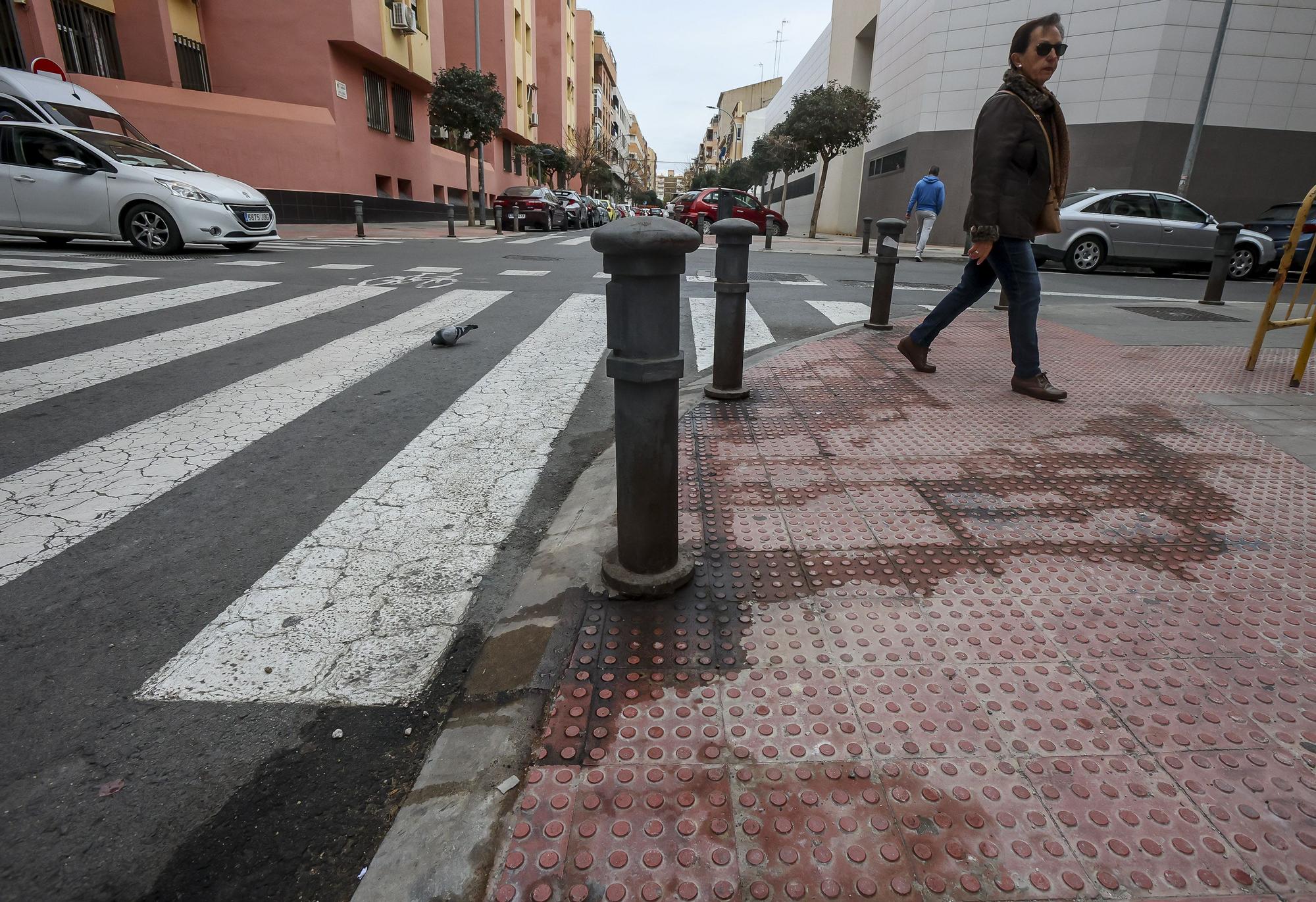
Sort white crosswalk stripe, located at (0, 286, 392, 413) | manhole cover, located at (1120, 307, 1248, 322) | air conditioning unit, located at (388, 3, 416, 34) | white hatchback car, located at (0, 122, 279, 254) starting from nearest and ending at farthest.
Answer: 1. white crosswalk stripe, located at (0, 286, 392, 413)
2. manhole cover, located at (1120, 307, 1248, 322)
3. white hatchback car, located at (0, 122, 279, 254)
4. air conditioning unit, located at (388, 3, 416, 34)

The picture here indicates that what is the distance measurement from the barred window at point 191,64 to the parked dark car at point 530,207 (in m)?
9.17

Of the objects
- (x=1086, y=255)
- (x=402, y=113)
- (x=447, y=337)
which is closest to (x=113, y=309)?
(x=447, y=337)

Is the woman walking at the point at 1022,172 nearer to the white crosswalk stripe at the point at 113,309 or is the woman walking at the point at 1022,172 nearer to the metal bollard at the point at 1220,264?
the metal bollard at the point at 1220,264

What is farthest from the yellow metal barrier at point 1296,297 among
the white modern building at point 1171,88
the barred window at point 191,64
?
the barred window at point 191,64

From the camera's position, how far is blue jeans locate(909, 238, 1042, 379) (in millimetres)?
4195

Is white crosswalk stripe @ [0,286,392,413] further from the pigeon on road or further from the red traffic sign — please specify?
the red traffic sign

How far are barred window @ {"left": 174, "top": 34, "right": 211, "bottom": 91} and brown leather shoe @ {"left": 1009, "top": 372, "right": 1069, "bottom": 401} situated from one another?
2269 centimetres

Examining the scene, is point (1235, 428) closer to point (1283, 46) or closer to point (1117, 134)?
point (1117, 134)

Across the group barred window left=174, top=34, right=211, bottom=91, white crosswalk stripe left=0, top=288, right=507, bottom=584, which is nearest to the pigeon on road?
white crosswalk stripe left=0, top=288, right=507, bottom=584

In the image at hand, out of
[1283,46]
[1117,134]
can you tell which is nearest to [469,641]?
[1117,134]

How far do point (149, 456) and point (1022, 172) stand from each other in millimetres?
4850

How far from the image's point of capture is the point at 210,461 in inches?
135

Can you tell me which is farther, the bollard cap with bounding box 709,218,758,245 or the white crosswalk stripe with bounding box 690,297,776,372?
the white crosswalk stripe with bounding box 690,297,776,372

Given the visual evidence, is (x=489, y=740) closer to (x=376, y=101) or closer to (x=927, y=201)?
(x=927, y=201)
